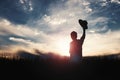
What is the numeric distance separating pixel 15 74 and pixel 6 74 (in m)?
0.37

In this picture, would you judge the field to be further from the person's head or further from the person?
the person's head

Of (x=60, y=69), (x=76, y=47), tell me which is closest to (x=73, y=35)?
(x=76, y=47)

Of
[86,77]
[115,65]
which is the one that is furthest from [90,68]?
[115,65]

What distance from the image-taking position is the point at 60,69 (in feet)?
28.4

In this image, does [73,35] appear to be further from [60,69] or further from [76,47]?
[60,69]

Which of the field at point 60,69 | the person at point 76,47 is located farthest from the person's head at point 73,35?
the field at point 60,69

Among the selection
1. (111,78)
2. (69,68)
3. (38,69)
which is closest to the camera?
(111,78)

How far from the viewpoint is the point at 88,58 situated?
29.4 ft

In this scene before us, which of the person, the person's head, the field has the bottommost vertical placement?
the field

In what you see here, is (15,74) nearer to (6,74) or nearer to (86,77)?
(6,74)

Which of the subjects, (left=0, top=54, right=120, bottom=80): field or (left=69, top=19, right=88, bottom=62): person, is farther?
(left=69, top=19, right=88, bottom=62): person

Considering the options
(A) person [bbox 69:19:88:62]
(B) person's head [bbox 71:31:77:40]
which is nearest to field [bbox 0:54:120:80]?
(A) person [bbox 69:19:88:62]

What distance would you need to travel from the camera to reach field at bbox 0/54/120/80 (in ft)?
25.6

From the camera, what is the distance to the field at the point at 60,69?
7.80 meters
